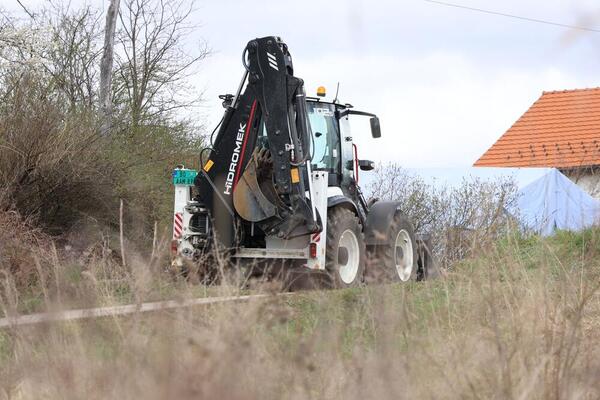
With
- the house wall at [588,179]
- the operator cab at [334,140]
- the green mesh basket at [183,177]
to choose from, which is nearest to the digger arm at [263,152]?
the green mesh basket at [183,177]

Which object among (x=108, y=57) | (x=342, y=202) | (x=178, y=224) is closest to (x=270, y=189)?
(x=342, y=202)

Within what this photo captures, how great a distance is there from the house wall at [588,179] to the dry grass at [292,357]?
0.91 meters

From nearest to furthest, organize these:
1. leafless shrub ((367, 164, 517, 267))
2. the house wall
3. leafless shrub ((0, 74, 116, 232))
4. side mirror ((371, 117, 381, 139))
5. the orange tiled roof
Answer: the house wall
side mirror ((371, 117, 381, 139))
leafless shrub ((0, 74, 116, 232))
leafless shrub ((367, 164, 517, 267))
the orange tiled roof

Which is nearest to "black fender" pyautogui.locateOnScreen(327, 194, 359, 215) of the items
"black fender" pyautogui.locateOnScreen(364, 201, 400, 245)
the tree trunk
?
"black fender" pyautogui.locateOnScreen(364, 201, 400, 245)

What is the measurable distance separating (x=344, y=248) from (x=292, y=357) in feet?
26.4

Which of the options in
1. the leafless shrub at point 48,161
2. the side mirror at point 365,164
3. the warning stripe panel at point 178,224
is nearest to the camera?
the warning stripe panel at point 178,224

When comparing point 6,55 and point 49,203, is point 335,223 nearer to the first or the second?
point 49,203

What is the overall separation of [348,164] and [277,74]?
1877 mm

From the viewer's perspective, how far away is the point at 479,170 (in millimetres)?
20672

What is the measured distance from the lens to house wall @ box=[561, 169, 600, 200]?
6.05 meters

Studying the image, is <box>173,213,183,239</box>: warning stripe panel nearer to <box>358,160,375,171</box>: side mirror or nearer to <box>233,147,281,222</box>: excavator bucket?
<box>233,147,281,222</box>: excavator bucket

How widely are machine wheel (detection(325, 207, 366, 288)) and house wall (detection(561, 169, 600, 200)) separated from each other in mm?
5265

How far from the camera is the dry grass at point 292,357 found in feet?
11.3

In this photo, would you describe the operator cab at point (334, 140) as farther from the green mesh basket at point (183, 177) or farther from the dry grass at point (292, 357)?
the dry grass at point (292, 357)
